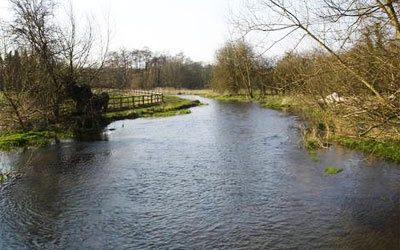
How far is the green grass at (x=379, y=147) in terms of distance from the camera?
629 inches

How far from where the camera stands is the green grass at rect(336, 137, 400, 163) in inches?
629

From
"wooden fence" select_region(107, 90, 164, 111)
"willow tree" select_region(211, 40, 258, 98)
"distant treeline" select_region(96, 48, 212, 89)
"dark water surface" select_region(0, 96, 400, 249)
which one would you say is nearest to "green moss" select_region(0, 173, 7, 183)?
"dark water surface" select_region(0, 96, 400, 249)

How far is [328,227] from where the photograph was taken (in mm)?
9633

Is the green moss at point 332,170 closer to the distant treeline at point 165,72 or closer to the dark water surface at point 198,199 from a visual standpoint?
the dark water surface at point 198,199

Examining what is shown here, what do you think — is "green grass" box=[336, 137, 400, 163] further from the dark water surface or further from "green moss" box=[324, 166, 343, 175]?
"green moss" box=[324, 166, 343, 175]

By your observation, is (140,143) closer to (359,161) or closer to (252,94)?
(359,161)

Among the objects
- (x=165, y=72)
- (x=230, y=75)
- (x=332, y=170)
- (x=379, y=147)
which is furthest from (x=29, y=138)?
(x=165, y=72)

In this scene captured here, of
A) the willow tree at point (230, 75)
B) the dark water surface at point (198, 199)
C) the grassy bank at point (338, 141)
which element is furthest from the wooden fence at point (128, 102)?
the grassy bank at point (338, 141)

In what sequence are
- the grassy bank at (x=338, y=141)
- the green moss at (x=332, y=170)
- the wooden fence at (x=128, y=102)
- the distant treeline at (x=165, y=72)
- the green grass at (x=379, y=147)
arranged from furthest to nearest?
the distant treeline at (x=165, y=72) < the wooden fence at (x=128, y=102) < the green grass at (x=379, y=147) < the grassy bank at (x=338, y=141) < the green moss at (x=332, y=170)

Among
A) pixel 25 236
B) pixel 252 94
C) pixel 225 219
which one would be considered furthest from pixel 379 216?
pixel 252 94

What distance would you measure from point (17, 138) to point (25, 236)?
13.5m

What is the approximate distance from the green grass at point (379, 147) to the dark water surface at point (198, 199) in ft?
2.40

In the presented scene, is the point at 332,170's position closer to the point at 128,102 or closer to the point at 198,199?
the point at 198,199

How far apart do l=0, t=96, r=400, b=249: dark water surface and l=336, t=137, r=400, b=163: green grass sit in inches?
28.8
